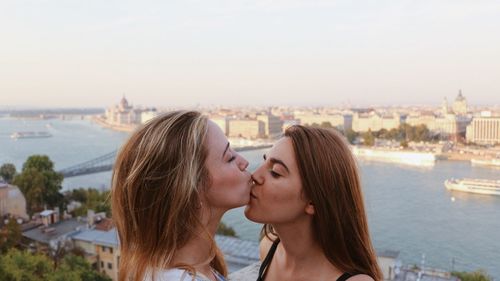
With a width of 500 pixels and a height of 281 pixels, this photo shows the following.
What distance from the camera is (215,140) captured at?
0.48m

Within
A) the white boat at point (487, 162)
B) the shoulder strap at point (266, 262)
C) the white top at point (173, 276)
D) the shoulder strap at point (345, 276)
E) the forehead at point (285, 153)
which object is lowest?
the white boat at point (487, 162)

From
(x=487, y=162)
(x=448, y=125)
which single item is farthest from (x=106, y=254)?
(x=448, y=125)

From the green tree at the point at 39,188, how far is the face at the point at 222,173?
596cm

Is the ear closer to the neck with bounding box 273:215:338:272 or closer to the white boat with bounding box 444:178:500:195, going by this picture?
the neck with bounding box 273:215:338:272

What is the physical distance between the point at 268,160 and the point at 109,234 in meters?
3.78

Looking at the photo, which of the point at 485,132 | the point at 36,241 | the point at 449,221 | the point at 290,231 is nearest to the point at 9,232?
the point at 36,241

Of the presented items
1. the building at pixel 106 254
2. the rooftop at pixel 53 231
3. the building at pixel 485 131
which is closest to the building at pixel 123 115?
the building at pixel 485 131

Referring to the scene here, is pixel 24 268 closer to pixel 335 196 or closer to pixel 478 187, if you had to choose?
pixel 335 196

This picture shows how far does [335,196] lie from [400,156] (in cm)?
1426

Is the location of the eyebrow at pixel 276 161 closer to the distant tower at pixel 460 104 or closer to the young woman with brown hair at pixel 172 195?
the young woman with brown hair at pixel 172 195

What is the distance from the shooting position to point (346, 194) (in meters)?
0.55

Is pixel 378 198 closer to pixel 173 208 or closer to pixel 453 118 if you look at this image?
pixel 173 208

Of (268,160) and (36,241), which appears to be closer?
(268,160)

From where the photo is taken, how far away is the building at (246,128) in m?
23.5
